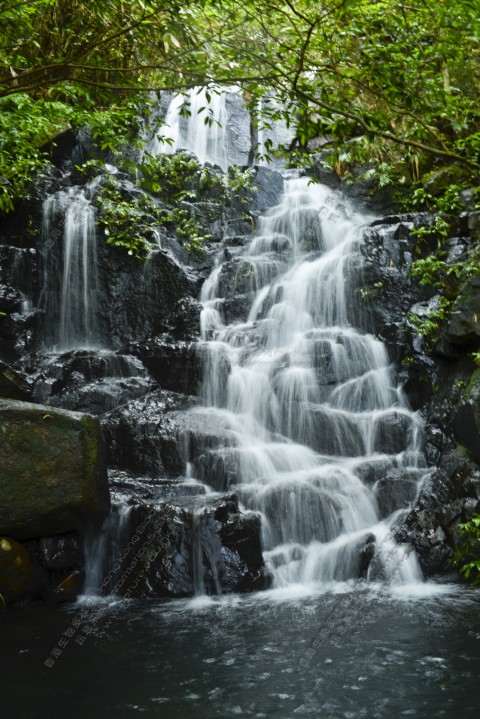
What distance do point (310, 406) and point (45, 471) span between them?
4429 mm

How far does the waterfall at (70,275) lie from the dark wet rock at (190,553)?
6364mm

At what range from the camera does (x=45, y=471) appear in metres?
6.83

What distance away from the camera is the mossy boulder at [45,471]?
6.70 meters

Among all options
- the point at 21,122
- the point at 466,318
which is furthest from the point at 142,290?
the point at 466,318

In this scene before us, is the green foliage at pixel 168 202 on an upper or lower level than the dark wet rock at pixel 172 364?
upper

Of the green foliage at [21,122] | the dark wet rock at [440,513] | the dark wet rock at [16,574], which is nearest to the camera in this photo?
the green foliage at [21,122]

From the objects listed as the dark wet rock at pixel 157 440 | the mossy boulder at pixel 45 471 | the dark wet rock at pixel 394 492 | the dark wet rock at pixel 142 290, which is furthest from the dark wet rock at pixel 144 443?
the dark wet rock at pixel 142 290

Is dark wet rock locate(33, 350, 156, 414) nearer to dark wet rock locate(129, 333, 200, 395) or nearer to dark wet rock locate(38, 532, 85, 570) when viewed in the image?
dark wet rock locate(129, 333, 200, 395)

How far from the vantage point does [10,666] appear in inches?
191

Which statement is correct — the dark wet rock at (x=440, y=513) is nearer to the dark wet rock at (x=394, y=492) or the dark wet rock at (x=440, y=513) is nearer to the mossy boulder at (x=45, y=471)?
the dark wet rock at (x=394, y=492)

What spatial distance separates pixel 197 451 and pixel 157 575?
234cm

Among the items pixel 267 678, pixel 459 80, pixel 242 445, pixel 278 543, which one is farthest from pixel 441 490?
pixel 459 80

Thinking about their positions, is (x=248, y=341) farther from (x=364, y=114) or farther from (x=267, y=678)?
(x=267, y=678)

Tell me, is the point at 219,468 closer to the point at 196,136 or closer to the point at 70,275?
the point at 70,275
